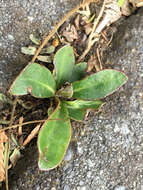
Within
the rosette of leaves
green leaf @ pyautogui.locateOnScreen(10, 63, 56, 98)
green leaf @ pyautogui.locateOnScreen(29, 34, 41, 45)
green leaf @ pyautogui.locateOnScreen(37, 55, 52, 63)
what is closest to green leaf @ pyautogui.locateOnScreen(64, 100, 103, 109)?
the rosette of leaves

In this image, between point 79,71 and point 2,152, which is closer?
point 2,152

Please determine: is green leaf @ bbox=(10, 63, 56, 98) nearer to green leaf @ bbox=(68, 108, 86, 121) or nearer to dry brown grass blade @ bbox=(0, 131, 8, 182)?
green leaf @ bbox=(68, 108, 86, 121)

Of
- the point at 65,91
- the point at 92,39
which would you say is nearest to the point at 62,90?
the point at 65,91

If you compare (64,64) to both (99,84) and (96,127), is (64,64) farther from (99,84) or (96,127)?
(96,127)

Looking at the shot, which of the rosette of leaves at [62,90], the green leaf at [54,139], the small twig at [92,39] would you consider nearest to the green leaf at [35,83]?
the rosette of leaves at [62,90]

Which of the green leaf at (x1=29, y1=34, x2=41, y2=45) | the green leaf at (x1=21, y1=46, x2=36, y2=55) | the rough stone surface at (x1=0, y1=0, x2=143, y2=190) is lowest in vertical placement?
the rough stone surface at (x1=0, y1=0, x2=143, y2=190)

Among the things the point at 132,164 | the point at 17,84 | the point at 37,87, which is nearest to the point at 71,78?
the point at 37,87
